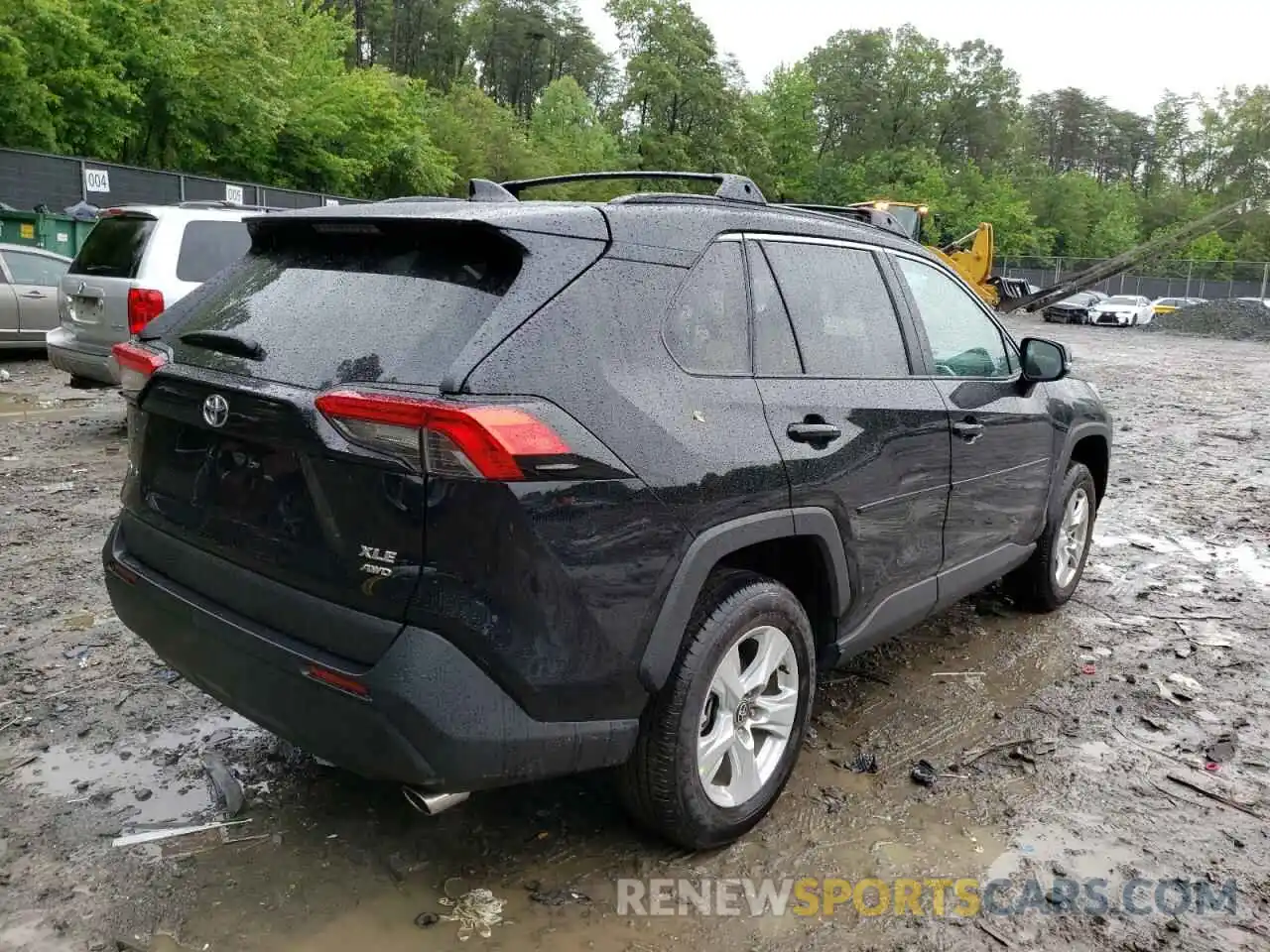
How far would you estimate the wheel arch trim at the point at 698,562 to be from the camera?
8.21ft

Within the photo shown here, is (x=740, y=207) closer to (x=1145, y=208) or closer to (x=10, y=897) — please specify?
(x=10, y=897)

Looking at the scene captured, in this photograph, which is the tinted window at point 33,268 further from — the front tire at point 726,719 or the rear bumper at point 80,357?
the front tire at point 726,719

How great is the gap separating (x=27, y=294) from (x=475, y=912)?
1196cm

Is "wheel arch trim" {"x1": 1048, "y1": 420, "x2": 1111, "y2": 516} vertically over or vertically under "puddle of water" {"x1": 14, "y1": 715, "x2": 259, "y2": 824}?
over

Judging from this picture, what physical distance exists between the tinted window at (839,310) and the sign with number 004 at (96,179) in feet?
67.8

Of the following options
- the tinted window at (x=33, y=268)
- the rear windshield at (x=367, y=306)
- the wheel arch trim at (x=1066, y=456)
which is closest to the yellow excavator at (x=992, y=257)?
the wheel arch trim at (x=1066, y=456)

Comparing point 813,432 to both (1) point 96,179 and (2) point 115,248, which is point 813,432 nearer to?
(2) point 115,248

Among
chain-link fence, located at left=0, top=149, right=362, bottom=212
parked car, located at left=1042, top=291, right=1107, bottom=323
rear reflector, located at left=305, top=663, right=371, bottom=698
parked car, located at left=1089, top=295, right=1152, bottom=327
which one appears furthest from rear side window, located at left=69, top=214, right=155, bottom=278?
parked car, located at left=1042, top=291, right=1107, bottom=323

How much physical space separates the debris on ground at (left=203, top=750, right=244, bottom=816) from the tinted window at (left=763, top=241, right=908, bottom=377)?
2.23m

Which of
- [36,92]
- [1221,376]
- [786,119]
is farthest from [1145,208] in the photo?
[36,92]

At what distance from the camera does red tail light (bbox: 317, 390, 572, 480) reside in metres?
2.16

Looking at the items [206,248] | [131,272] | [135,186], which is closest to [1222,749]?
[206,248]

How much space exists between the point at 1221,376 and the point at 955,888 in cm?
1938

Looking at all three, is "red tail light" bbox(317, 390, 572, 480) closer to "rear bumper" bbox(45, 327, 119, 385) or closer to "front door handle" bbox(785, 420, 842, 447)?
"front door handle" bbox(785, 420, 842, 447)
